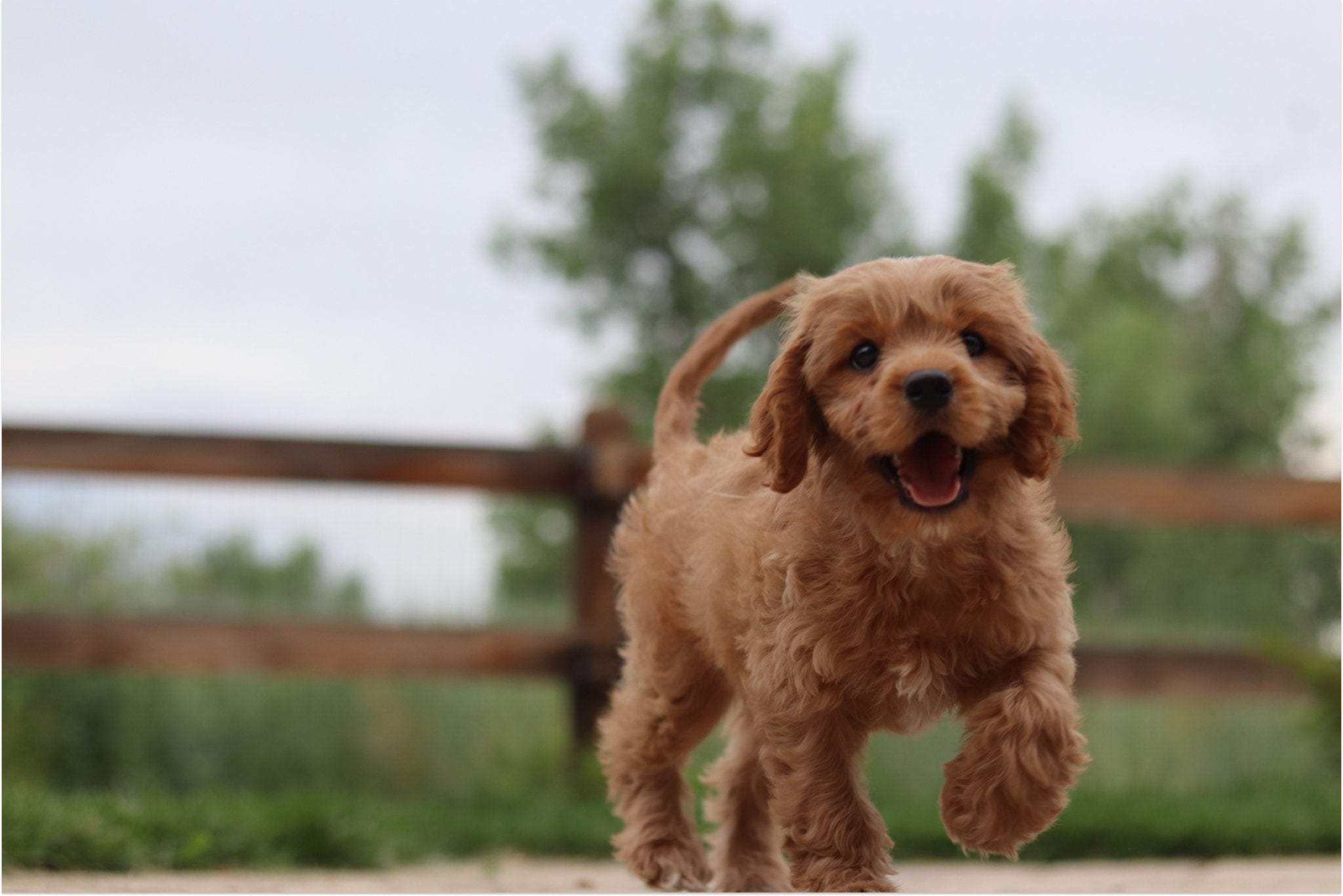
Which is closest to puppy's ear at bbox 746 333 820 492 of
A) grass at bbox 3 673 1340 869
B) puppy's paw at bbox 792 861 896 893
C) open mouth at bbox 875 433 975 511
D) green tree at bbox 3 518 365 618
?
open mouth at bbox 875 433 975 511

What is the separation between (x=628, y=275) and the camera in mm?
24625

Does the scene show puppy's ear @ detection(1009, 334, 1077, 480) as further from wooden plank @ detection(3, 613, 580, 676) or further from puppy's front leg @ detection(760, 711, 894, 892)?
wooden plank @ detection(3, 613, 580, 676)

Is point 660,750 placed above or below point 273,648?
above

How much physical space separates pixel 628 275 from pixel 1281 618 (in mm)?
14964

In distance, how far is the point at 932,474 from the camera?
3.26 meters

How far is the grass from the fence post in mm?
419

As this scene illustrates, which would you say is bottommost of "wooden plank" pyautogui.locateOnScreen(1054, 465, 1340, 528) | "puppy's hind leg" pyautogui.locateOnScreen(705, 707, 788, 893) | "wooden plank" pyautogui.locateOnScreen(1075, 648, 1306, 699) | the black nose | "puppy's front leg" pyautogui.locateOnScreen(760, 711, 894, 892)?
"wooden plank" pyautogui.locateOnScreen(1075, 648, 1306, 699)

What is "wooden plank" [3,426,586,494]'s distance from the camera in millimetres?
7898

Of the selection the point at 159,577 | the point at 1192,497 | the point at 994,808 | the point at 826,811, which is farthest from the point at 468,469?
the point at 994,808

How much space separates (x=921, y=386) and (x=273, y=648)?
18.3ft

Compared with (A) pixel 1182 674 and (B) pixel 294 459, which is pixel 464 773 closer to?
(B) pixel 294 459

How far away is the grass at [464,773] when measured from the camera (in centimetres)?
649

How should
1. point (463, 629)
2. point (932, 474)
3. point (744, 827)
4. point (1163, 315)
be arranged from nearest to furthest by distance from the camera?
point (932, 474) → point (744, 827) → point (463, 629) → point (1163, 315)

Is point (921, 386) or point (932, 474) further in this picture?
point (932, 474)
